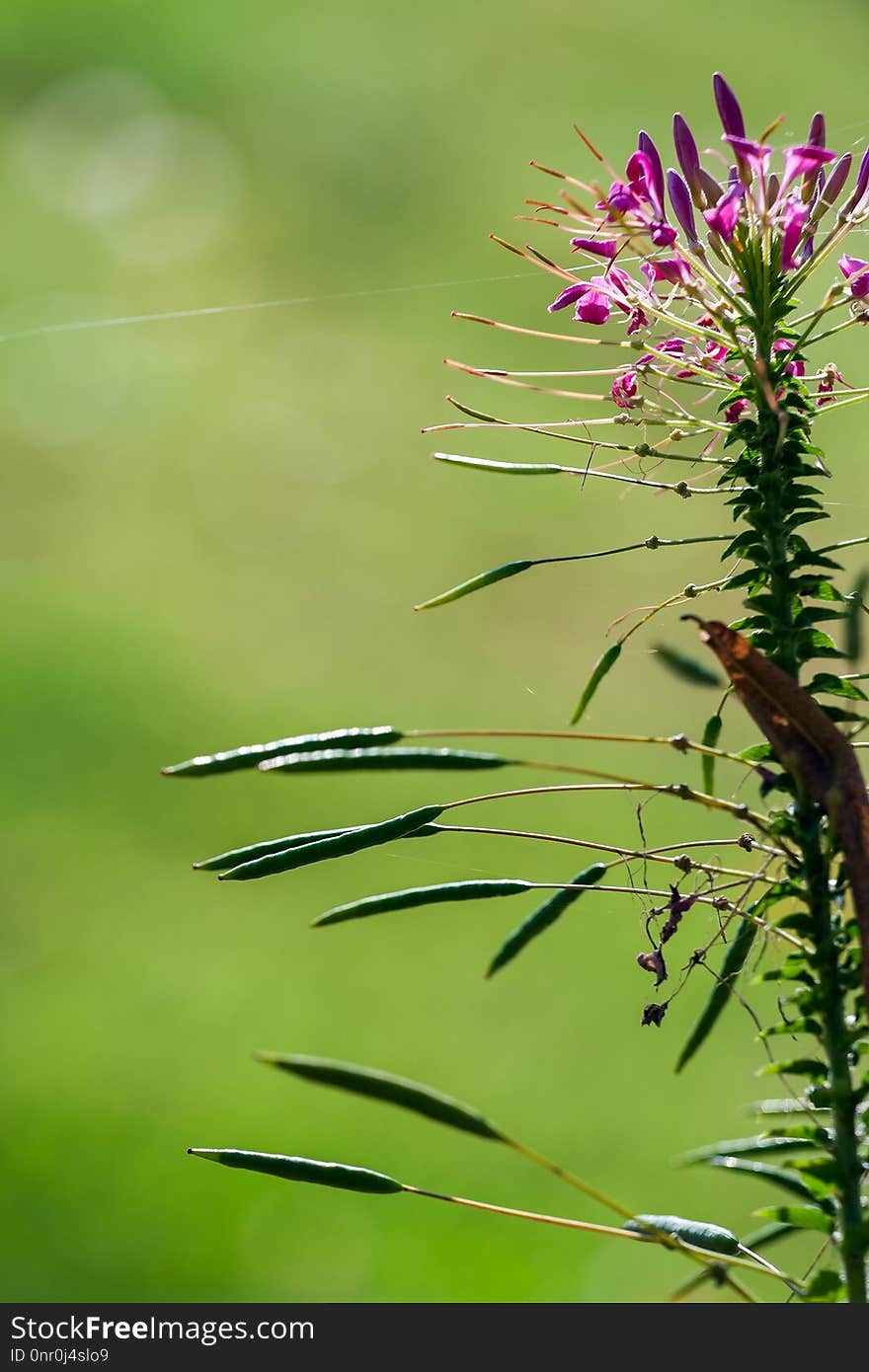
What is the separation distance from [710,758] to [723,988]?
2.3 inches

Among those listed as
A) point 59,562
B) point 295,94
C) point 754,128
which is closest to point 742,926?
point 59,562

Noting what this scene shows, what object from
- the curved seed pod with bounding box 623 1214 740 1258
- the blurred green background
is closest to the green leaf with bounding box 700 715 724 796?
the curved seed pod with bounding box 623 1214 740 1258

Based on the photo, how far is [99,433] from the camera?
3.08 m

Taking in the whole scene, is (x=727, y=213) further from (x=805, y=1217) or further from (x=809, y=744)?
(x=805, y=1217)

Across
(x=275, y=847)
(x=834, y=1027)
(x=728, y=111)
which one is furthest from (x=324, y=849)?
(x=728, y=111)

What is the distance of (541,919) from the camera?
0.31 metres

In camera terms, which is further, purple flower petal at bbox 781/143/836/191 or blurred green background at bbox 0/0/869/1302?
blurred green background at bbox 0/0/869/1302

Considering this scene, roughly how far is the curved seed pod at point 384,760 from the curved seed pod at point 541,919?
0.05m

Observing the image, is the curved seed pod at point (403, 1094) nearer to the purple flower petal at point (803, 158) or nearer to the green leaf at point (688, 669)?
the green leaf at point (688, 669)

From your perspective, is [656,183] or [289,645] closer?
[656,183]

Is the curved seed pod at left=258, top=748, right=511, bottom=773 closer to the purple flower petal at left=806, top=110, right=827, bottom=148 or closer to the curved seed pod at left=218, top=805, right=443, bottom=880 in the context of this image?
the curved seed pod at left=218, top=805, right=443, bottom=880

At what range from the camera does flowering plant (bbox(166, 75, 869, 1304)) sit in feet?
0.87
